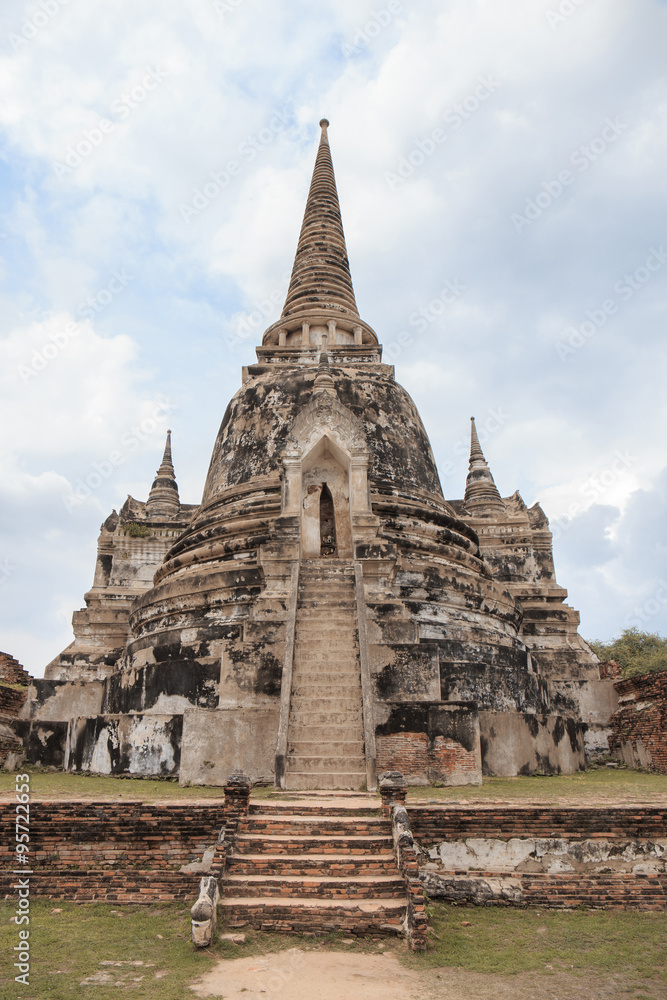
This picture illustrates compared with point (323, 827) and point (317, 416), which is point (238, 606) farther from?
point (323, 827)

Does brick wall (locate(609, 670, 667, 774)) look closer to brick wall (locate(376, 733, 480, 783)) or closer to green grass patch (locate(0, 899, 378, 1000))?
brick wall (locate(376, 733, 480, 783))

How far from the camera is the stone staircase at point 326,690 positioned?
8.09 meters

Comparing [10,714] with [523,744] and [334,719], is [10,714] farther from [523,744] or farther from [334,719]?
[523,744]

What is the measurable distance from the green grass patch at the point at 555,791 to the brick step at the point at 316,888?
70.7 inches

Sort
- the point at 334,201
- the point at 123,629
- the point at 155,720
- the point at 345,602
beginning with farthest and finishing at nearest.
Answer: the point at 334,201 → the point at 123,629 → the point at 345,602 → the point at 155,720

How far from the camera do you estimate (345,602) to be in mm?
11039

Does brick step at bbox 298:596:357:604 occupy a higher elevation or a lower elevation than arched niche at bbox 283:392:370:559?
lower

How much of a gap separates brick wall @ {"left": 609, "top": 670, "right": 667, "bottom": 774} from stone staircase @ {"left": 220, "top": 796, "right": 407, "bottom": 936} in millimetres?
8092

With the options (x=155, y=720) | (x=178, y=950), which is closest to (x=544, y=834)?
(x=178, y=950)

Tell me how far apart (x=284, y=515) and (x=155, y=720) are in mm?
4024

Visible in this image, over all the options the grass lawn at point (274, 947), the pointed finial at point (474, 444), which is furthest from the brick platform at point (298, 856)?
the pointed finial at point (474, 444)

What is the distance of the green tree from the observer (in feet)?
124

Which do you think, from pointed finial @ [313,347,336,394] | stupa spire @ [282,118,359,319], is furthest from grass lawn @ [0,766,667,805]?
stupa spire @ [282,118,359,319]

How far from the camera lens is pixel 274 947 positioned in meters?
4.99
